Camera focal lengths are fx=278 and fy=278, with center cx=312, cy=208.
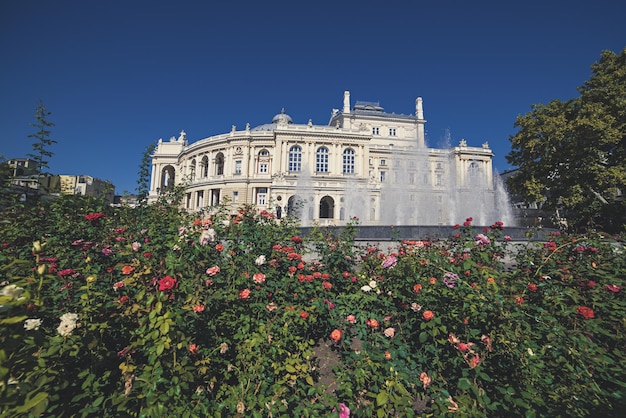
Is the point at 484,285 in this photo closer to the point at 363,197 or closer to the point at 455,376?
the point at 455,376

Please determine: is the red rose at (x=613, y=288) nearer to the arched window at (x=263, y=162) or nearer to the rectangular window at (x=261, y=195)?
the rectangular window at (x=261, y=195)

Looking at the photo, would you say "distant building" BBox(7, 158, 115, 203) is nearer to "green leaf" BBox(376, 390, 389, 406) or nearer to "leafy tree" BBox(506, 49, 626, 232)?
"green leaf" BBox(376, 390, 389, 406)

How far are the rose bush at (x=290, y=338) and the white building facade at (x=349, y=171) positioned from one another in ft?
89.0

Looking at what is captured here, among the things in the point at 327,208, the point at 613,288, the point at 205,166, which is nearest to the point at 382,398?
the point at 613,288

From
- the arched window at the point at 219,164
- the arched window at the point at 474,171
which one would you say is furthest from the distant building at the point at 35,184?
Result: the arched window at the point at 474,171

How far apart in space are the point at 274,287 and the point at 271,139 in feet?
129

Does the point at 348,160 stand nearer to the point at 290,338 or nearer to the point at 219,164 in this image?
the point at 219,164

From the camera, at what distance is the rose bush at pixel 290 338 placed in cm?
166

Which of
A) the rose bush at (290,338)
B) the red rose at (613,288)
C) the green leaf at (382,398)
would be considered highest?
the red rose at (613,288)

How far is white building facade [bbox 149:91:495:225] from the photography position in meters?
34.8

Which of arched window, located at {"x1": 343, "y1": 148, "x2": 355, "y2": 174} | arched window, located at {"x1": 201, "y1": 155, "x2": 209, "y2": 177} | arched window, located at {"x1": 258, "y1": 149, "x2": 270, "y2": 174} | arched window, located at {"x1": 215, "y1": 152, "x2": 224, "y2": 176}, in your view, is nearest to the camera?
arched window, located at {"x1": 343, "y1": 148, "x2": 355, "y2": 174}

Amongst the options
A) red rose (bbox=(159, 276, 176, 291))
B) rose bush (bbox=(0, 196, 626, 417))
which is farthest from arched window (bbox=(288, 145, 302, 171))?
red rose (bbox=(159, 276, 176, 291))

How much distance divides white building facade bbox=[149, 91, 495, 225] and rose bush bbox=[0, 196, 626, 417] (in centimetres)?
2711

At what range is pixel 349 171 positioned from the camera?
3928 cm
